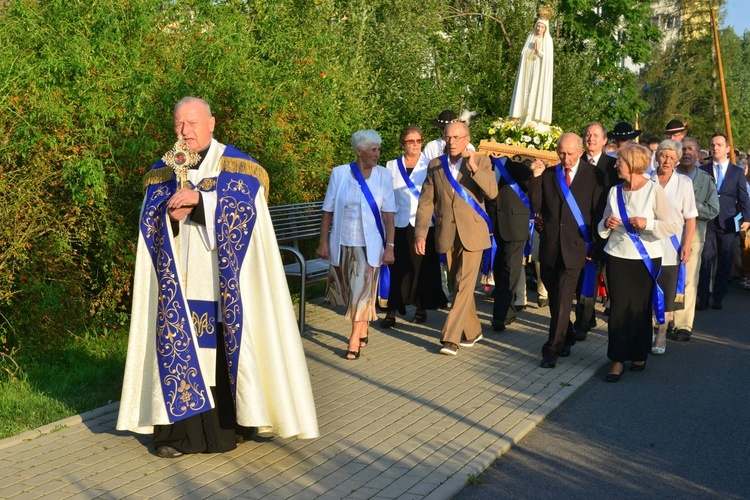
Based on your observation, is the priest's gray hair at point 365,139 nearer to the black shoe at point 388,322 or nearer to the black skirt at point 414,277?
the black skirt at point 414,277

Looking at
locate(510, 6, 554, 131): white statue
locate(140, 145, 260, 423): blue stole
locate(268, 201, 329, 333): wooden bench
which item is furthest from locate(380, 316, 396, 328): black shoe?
locate(140, 145, 260, 423): blue stole

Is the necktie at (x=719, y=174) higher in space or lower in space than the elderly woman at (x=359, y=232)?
higher

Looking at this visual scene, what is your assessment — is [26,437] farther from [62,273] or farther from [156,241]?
[62,273]

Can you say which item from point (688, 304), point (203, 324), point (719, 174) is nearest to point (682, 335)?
point (688, 304)

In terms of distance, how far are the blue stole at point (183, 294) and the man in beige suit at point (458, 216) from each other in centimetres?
353

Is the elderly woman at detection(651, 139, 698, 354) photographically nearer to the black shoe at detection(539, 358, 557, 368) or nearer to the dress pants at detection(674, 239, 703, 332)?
the dress pants at detection(674, 239, 703, 332)

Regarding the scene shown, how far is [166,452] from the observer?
645 cm

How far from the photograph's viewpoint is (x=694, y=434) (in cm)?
731

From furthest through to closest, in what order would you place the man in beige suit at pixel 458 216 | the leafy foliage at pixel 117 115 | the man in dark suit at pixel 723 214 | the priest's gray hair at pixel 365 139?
the man in dark suit at pixel 723 214 < the man in beige suit at pixel 458 216 < the priest's gray hair at pixel 365 139 < the leafy foliage at pixel 117 115

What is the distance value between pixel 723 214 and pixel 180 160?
9.02 metres

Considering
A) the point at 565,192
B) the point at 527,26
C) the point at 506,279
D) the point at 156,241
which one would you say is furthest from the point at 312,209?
the point at 527,26

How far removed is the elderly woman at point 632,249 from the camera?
9008mm

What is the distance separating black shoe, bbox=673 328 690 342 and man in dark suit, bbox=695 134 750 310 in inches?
92.1

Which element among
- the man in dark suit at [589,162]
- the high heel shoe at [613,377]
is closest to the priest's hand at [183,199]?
the high heel shoe at [613,377]
